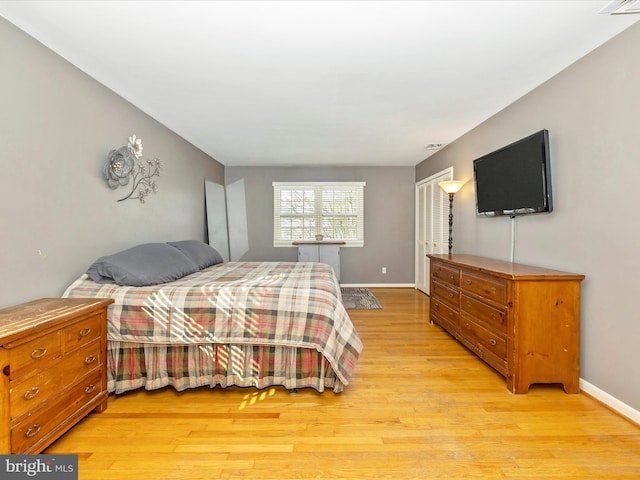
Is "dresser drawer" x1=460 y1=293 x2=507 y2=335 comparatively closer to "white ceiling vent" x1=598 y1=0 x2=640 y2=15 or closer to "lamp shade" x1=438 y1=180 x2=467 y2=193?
"lamp shade" x1=438 y1=180 x2=467 y2=193

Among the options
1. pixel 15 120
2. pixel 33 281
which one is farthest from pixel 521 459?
pixel 15 120

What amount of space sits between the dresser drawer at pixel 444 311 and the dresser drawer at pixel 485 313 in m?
0.20

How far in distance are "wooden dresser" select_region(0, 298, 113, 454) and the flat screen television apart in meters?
3.23

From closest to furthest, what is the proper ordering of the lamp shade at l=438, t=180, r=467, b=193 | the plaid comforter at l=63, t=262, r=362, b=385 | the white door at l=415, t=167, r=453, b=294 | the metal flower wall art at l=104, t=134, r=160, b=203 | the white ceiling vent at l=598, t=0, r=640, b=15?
the white ceiling vent at l=598, t=0, r=640, b=15 → the plaid comforter at l=63, t=262, r=362, b=385 → the metal flower wall art at l=104, t=134, r=160, b=203 → the lamp shade at l=438, t=180, r=467, b=193 → the white door at l=415, t=167, r=453, b=294

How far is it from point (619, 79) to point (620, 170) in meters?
0.57

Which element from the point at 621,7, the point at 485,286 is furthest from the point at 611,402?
the point at 621,7

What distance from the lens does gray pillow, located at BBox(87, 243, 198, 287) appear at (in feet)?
7.69

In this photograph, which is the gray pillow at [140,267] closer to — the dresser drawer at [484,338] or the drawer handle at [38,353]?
the drawer handle at [38,353]

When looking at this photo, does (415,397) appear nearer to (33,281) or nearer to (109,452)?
(109,452)

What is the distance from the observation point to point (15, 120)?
1904 mm

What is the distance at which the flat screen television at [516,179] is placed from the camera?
2.54 m

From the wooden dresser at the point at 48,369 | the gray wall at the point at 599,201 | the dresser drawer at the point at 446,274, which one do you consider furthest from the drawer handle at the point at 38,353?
the gray wall at the point at 599,201

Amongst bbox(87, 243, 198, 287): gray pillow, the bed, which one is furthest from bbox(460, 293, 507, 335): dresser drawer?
bbox(87, 243, 198, 287): gray pillow

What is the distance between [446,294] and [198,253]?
8.89ft
